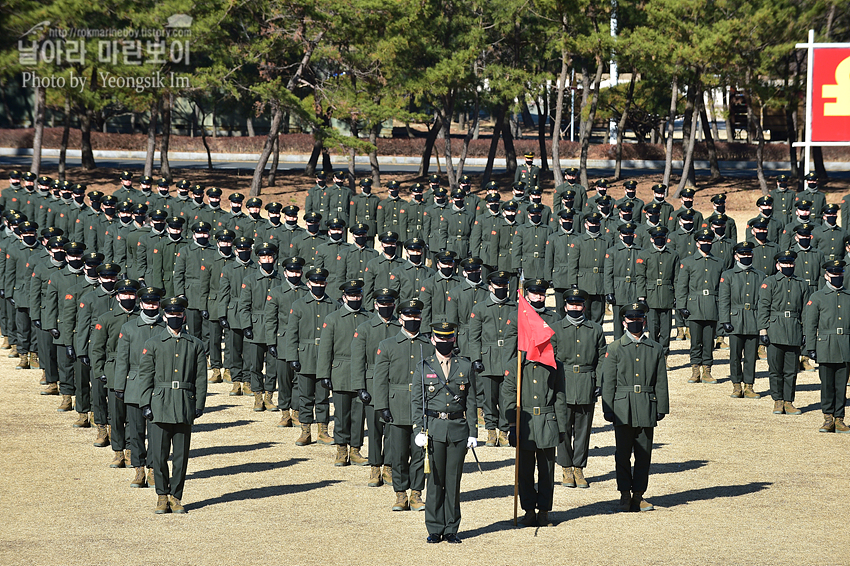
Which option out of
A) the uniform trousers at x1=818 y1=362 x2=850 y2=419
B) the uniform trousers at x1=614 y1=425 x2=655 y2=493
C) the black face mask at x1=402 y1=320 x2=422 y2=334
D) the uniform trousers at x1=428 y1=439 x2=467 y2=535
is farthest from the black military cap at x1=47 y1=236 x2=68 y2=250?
the uniform trousers at x1=818 y1=362 x2=850 y2=419

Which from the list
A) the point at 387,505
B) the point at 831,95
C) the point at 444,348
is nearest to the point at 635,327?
the point at 444,348

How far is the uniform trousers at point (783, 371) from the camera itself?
15.4 m

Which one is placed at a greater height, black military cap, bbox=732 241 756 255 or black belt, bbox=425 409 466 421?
black military cap, bbox=732 241 756 255

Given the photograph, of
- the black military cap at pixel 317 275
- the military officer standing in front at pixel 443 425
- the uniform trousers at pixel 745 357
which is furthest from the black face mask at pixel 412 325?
the uniform trousers at pixel 745 357

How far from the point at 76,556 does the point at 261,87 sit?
26.9 metres

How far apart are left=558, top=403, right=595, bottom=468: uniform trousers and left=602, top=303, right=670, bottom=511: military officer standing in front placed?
25.0 inches

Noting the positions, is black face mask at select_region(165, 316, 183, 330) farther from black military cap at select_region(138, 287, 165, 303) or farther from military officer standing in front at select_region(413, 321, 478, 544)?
military officer standing in front at select_region(413, 321, 478, 544)

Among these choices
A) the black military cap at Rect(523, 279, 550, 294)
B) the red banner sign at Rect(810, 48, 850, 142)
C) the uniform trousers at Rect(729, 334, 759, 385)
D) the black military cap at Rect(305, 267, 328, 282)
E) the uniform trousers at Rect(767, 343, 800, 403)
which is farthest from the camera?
the red banner sign at Rect(810, 48, 850, 142)

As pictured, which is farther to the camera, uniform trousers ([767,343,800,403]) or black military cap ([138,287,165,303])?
uniform trousers ([767,343,800,403])

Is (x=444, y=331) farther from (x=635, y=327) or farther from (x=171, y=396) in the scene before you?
(x=171, y=396)

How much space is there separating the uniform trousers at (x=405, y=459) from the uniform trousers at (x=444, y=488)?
0.85 meters

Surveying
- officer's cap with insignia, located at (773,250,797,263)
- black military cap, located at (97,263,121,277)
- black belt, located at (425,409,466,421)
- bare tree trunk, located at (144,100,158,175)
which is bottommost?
black belt, located at (425,409,466,421)

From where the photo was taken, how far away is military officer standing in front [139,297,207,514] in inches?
426

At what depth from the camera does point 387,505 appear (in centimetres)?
1115
